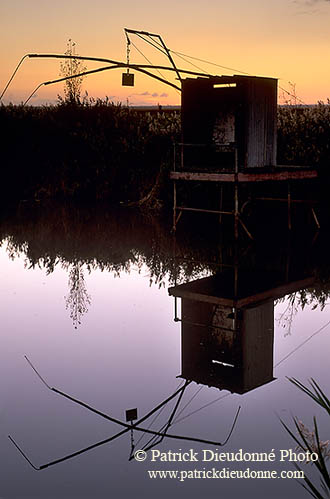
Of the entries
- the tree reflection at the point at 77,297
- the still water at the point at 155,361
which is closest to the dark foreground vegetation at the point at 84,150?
the still water at the point at 155,361

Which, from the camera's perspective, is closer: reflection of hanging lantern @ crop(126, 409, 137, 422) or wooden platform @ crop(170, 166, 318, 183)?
reflection of hanging lantern @ crop(126, 409, 137, 422)

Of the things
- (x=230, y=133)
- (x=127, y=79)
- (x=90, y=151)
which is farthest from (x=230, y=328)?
(x=90, y=151)

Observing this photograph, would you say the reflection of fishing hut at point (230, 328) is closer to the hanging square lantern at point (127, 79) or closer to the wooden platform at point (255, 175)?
the wooden platform at point (255, 175)

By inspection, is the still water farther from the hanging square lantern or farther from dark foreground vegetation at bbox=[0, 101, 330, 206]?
dark foreground vegetation at bbox=[0, 101, 330, 206]

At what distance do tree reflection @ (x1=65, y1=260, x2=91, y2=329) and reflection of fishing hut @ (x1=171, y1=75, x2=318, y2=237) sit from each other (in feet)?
13.7

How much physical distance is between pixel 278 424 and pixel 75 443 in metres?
1.49

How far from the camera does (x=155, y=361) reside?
7.21 meters

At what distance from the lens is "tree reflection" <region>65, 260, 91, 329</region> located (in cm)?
918

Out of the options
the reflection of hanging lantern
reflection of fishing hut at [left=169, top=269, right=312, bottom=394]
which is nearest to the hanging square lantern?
reflection of fishing hut at [left=169, top=269, right=312, bottom=394]

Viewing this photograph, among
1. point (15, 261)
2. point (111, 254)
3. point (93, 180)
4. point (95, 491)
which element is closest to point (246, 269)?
point (111, 254)

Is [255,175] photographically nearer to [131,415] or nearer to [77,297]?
[77,297]

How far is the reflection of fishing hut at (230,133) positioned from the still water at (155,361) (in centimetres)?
210

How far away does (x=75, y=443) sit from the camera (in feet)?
17.1

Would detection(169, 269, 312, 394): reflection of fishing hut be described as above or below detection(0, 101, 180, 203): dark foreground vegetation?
below
